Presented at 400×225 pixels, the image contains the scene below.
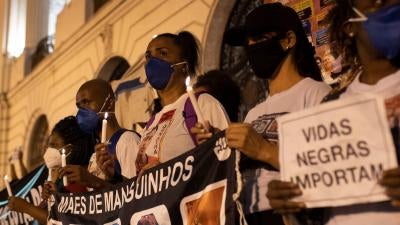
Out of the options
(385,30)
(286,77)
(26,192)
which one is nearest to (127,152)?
(286,77)

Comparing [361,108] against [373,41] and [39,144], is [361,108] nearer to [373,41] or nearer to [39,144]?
[373,41]

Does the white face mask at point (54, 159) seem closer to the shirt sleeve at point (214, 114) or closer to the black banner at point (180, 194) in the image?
the black banner at point (180, 194)

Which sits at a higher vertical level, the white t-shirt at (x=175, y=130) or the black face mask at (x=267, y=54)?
the black face mask at (x=267, y=54)

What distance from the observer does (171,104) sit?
Result: 2656mm

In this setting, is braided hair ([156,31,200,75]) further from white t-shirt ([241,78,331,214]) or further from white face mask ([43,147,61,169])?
white face mask ([43,147,61,169])

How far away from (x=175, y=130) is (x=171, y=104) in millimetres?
206

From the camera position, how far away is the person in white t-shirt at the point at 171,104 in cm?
247

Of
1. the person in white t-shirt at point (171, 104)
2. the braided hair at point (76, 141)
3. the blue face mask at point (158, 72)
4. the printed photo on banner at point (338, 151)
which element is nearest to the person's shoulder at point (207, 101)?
the person in white t-shirt at point (171, 104)

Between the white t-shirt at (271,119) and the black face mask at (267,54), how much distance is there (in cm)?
12

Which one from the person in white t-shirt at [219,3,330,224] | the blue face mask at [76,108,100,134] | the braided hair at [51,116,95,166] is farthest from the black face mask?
the braided hair at [51,116,95,166]

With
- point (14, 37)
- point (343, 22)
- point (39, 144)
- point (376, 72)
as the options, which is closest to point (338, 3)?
point (343, 22)

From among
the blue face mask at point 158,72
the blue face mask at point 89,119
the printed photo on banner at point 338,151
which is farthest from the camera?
the blue face mask at point 89,119

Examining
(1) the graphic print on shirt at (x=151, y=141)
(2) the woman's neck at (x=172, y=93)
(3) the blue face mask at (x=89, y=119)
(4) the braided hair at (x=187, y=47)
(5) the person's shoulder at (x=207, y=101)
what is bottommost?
(1) the graphic print on shirt at (x=151, y=141)

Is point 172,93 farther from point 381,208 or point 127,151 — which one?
point 381,208
